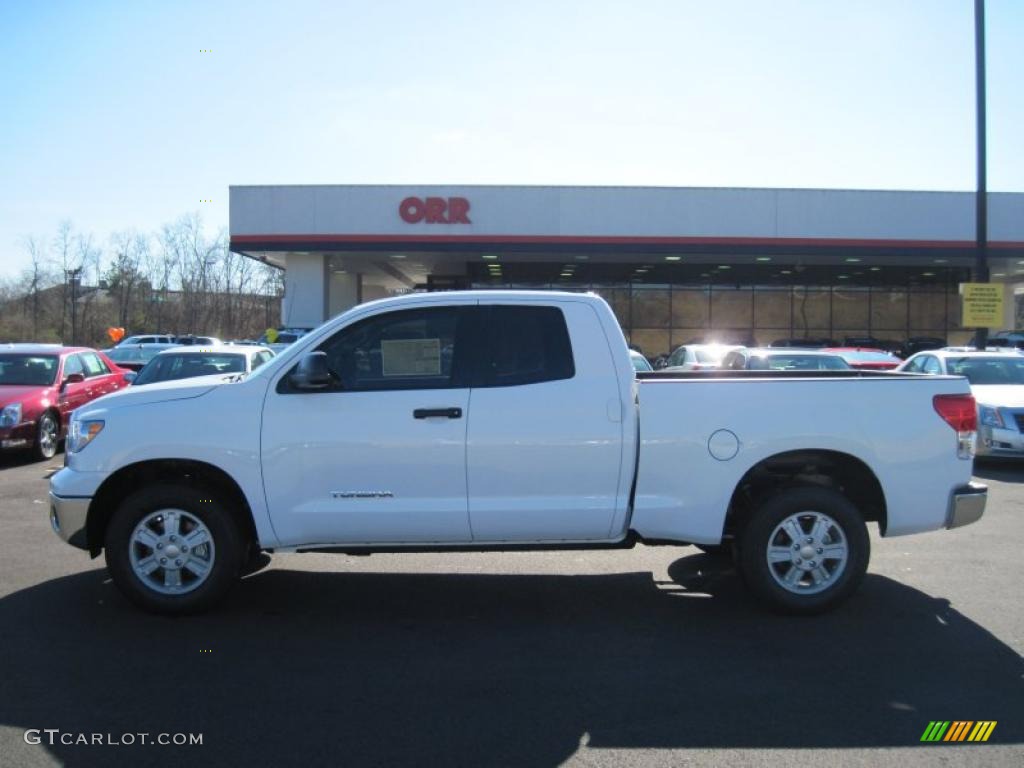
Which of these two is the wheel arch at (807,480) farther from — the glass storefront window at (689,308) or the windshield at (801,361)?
the glass storefront window at (689,308)

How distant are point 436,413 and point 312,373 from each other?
0.79 meters

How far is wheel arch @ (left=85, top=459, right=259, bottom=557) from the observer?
5.56 metres

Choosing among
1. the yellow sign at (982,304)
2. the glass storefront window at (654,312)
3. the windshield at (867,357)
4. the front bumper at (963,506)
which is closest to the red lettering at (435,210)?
the glass storefront window at (654,312)

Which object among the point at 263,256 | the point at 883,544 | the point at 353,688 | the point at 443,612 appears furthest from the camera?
the point at 263,256

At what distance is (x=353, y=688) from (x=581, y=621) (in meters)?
1.70

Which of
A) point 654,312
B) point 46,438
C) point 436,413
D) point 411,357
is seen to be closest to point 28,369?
point 46,438

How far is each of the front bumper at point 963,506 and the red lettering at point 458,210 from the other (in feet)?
83.4

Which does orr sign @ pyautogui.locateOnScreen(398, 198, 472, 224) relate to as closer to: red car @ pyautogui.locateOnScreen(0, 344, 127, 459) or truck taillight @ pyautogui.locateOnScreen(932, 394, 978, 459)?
red car @ pyautogui.locateOnScreen(0, 344, 127, 459)

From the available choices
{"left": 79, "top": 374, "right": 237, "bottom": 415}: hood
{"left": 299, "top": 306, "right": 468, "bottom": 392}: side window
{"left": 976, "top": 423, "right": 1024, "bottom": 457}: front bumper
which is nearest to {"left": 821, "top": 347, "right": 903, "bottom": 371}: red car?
{"left": 976, "top": 423, "right": 1024, "bottom": 457}: front bumper

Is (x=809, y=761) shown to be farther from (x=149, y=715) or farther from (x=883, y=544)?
(x=883, y=544)

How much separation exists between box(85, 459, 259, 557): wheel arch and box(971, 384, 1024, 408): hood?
33.2 ft

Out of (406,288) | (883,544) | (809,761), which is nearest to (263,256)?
(406,288)

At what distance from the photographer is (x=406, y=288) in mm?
47500

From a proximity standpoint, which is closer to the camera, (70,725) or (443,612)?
(70,725)
